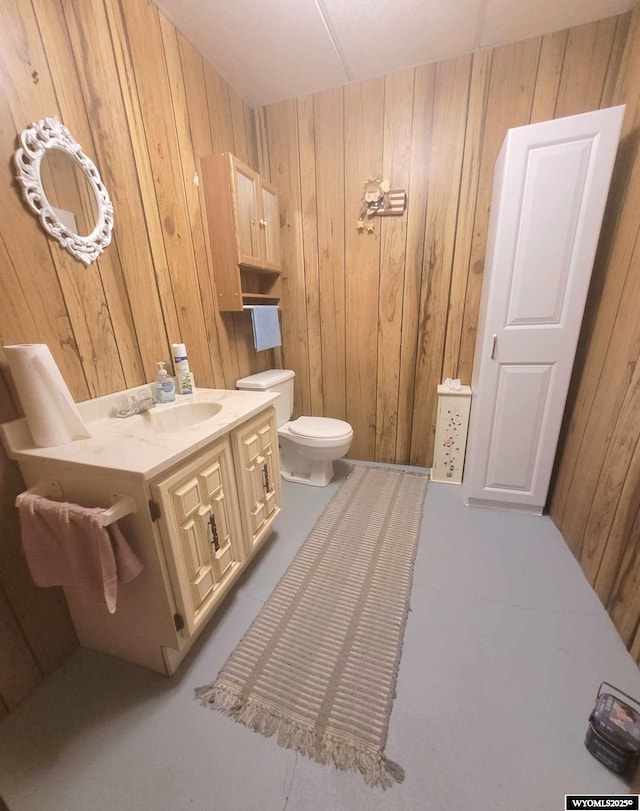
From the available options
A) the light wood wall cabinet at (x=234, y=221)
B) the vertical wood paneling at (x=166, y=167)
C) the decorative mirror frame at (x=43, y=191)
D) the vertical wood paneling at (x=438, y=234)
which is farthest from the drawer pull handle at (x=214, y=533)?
the vertical wood paneling at (x=438, y=234)

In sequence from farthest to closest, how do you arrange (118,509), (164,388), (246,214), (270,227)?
(270,227)
(246,214)
(164,388)
(118,509)

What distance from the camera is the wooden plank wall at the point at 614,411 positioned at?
1.16 metres

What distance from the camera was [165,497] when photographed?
0.89m

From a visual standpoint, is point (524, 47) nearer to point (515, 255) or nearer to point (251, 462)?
point (515, 255)

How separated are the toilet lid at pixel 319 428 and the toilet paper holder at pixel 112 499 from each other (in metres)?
1.19

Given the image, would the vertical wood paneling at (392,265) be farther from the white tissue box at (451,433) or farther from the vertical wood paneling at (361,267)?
the white tissue box at (451,433)

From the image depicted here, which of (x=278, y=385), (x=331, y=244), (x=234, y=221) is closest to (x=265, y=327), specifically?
(x=278, y=385)

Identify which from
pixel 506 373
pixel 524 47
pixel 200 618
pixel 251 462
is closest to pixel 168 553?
pixel 200 618

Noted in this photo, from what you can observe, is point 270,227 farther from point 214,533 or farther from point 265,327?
point 214,533

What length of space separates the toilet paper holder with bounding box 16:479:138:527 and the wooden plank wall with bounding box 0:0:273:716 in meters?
0.13

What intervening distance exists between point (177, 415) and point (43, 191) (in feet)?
2.77

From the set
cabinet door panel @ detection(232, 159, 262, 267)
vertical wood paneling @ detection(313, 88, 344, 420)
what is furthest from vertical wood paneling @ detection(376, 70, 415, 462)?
cabinet door panel @ detection(232, 159, 262, 267)

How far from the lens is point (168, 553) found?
0.92 metres

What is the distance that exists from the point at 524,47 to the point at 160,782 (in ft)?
10.5
